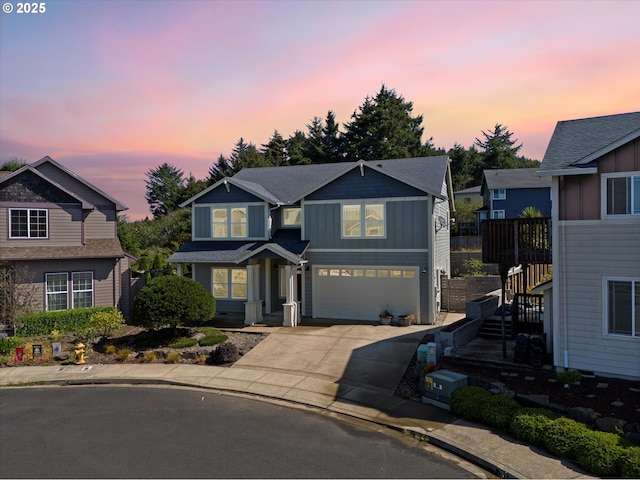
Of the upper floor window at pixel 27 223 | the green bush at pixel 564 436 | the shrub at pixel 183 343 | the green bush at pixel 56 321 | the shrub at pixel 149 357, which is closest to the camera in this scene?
the green bush at pixel 564 436

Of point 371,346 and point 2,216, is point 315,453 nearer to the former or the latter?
point 371,346

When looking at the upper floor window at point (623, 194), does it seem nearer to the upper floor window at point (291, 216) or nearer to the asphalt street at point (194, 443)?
the asphalt street at point (194, 443)

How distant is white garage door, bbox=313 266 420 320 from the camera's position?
70.2ft

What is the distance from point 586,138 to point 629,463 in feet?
32.2

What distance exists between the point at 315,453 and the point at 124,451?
403 centimetres

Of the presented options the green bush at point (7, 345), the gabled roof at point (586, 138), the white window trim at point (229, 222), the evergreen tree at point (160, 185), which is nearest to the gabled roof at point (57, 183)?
the white window trim at point (229, 222)

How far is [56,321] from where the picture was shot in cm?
2120

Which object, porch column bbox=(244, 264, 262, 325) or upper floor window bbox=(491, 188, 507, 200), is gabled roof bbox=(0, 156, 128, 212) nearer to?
porch column bbox=(244, 264, 262, 325)

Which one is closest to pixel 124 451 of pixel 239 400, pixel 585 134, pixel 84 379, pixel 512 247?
pixel 239 400

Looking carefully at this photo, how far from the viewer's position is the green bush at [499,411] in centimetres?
1085

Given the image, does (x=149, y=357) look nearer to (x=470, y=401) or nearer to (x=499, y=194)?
(x=470, y=401)

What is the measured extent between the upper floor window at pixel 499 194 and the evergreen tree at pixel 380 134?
12.0 metres

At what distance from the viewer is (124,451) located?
10.1 meters

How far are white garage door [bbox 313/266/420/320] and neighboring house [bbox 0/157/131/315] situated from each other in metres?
10.4
